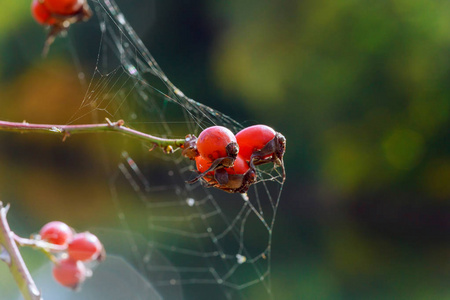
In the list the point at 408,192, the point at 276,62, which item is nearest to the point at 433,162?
the point at 408,192

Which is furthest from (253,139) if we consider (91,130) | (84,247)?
(84,247)

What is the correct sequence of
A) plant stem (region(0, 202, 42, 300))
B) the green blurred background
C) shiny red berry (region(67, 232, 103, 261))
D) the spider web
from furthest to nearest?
the green blurred background < the spider web < shiny red berry (region(67, 232, 103, 261)) < plant stem (region(0, 202, 42, 300))

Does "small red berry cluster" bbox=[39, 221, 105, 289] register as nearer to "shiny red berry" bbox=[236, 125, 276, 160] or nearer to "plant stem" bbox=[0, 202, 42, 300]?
"plant stem" bbox=[0, 202, 42, 300]

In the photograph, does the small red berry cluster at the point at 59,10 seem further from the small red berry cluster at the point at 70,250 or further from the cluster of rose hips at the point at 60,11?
the small red berry cluster at the point at 70,250

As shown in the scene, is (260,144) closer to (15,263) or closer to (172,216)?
(15,263)

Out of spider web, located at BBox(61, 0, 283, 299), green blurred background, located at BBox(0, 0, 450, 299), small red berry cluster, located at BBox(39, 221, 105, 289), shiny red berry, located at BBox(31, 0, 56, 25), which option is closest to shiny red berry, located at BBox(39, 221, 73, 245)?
small red berry cluster, located at BBox(39, 221, 105, 289)

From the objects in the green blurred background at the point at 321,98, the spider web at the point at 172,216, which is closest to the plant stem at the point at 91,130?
the spider web at the point at 172,216
